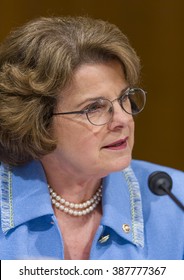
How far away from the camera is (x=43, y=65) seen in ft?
5.10

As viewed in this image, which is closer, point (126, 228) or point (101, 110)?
point (101, 110)

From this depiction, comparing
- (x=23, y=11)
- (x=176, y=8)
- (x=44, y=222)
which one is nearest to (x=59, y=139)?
(x=44, y=222)

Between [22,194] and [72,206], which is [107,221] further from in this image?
[22,194]

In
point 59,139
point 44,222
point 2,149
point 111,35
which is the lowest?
point 44,222

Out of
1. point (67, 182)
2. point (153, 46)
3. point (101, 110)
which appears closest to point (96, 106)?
point (101, 110)

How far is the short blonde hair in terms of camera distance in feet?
5.11

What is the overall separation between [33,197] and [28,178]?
0.07 m

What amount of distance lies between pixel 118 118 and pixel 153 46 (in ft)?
4.43

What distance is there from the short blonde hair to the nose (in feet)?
0.37

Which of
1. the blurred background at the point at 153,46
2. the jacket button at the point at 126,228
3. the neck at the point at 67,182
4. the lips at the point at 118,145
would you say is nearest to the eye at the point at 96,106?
the lips at the point at 118,145

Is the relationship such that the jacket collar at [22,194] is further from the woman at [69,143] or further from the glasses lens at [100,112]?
the glasses lens at [100,112]

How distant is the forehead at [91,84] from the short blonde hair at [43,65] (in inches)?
0.7

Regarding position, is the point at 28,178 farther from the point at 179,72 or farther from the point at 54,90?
the point at 179,72

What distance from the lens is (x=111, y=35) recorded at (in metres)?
1.63
